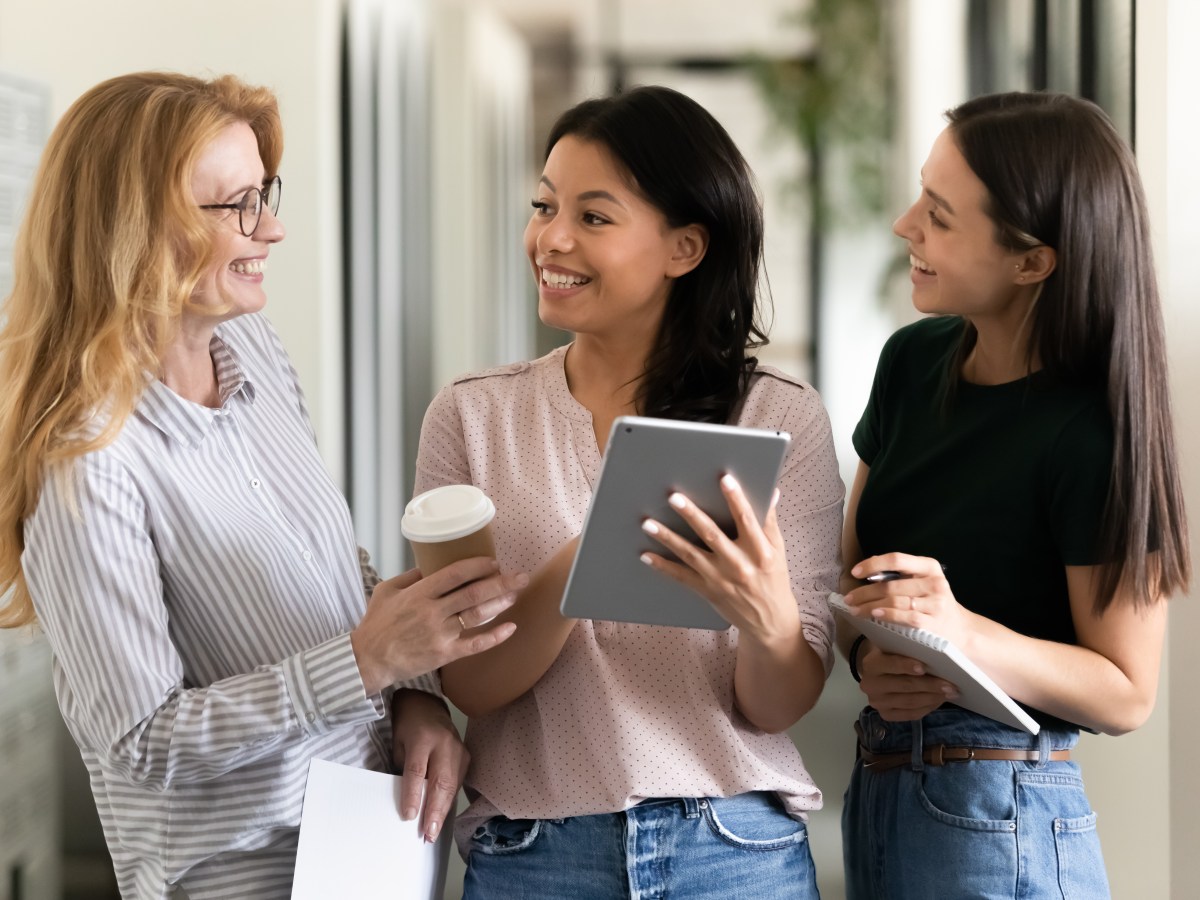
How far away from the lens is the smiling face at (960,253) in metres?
1.45

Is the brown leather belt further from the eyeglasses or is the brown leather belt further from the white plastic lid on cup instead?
the eyeglasses

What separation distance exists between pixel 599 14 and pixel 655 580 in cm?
153

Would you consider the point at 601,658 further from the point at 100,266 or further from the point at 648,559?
the point at 100,266

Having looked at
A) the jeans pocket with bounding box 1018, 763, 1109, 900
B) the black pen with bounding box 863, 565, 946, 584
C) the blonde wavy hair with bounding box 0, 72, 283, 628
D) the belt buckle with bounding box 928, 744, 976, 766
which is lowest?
the jeans pocket with bounding box 1018, 763, 1109, 900

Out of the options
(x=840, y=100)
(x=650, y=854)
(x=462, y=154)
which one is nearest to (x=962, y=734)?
(x=650, y=854)

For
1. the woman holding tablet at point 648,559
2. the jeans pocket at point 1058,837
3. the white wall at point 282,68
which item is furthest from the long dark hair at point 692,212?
the white wall at point 282,68

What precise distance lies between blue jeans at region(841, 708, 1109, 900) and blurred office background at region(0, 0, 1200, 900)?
0.82 m

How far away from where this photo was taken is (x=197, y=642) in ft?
4.12

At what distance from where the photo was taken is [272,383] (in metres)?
1.52

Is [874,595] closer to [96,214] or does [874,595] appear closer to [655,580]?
[655,580]

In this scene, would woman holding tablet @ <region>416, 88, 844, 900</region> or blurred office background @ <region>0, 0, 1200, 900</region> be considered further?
blurred office background @ <region>0, 0, 1200, 900</region>

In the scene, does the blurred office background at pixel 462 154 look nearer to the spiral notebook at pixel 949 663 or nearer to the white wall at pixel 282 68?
the white wall at pixel 282 68

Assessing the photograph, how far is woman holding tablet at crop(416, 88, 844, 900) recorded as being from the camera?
1.28 metres

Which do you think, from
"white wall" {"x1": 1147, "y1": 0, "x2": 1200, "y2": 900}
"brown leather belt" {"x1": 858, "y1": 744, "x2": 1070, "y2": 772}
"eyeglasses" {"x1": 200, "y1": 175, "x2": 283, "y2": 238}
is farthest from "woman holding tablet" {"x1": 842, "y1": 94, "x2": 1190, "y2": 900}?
"eyeglasses" {"x1": 200, "y1": 175, "x2": 283, "y2": 238}
